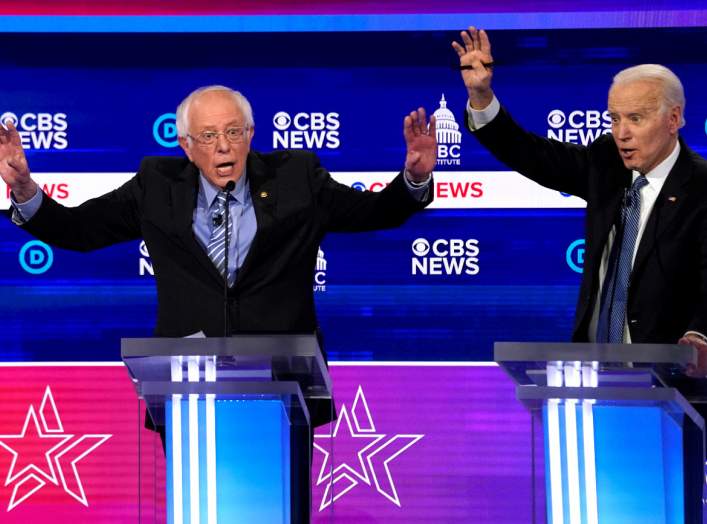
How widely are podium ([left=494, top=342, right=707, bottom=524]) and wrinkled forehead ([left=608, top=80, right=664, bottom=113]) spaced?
1.13 metres

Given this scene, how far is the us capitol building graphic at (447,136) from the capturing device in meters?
5.14

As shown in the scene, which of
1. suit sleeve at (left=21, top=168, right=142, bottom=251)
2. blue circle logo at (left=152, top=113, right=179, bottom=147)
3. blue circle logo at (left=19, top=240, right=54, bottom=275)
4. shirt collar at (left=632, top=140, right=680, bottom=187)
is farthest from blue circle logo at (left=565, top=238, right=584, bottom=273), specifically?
blue circle logo at (left=19, top=240, right=54, bottom=275)

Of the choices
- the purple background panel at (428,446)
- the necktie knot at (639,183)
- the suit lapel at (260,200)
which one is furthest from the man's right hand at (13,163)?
the necktie knot at (639,183)

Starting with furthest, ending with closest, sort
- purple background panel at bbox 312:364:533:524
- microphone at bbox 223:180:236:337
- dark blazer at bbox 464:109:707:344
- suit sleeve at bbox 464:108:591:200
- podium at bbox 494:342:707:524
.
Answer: purple background panel at bbox 312:364:533:524, suit sleeve at bbox 464:108:591:200, dark blazer at bbox 464:109:707:344, microphone at bbox 223:180:236:337, podium at bbox 494:342:707:524

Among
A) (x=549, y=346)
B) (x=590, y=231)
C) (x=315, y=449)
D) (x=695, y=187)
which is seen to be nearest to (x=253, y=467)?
(x=549, y=346)

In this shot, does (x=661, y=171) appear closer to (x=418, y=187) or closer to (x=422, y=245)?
(x=418, y=187)

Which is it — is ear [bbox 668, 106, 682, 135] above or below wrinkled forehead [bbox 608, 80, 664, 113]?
below

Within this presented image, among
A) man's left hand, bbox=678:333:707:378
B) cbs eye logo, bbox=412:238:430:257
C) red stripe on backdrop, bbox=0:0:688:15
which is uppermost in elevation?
red stripe on backdrop, bbox=0:0:688:15

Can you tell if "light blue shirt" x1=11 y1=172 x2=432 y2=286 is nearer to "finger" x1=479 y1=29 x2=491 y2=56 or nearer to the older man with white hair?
the older man with white hair

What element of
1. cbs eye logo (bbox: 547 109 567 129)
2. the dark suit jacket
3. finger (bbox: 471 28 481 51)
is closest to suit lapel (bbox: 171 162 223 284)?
the dark suit jacket

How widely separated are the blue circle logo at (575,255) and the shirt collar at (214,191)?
166 cm

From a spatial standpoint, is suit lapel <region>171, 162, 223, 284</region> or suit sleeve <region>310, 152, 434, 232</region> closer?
suit lapel <region>171, 162, 223, 284</region>

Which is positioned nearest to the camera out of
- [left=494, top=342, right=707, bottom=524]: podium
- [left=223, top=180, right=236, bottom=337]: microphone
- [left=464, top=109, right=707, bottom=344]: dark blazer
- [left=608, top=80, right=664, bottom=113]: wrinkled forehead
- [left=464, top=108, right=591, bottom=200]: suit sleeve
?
[left=494, top=342, right=707, bottom=524]: podium

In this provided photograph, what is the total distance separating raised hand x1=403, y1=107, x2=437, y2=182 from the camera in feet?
12.6
